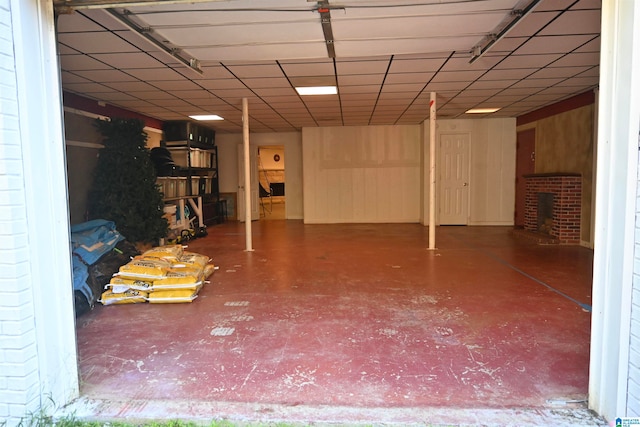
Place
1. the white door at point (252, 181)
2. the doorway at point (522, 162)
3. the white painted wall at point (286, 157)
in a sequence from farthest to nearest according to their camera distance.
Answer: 1. the white painted wall at point (286, 157)
2. the white door at point (252, 181)
3. the doorway at point (522, 162)

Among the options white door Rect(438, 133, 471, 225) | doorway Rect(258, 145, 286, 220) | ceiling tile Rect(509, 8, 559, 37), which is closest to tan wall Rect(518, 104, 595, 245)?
white door Rect(438, 133, 471, 225)

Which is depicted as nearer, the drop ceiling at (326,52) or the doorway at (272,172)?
the drop ceiling at (326,52)

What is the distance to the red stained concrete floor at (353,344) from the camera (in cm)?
214

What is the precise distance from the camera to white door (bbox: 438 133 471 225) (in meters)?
9.53

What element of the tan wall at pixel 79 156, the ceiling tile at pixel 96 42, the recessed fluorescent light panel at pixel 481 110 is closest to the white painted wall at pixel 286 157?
the recessed fluorescent light panel at pixel 481 110

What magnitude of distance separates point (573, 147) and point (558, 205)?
3.57 feet

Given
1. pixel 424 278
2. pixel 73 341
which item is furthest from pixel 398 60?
pixel 73 341

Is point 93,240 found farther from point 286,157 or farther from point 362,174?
point 286,157

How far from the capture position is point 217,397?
2.20 meters

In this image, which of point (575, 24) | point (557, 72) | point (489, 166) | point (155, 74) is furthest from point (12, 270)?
point (489, 166)

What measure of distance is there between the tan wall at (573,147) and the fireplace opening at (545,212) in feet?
1.79

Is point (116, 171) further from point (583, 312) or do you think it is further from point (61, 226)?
point (583, 312)

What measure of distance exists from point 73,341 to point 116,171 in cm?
455

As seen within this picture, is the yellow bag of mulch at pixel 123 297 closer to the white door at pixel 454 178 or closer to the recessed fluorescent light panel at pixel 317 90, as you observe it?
the recessed fluorescent light panel at pixel 317 90
